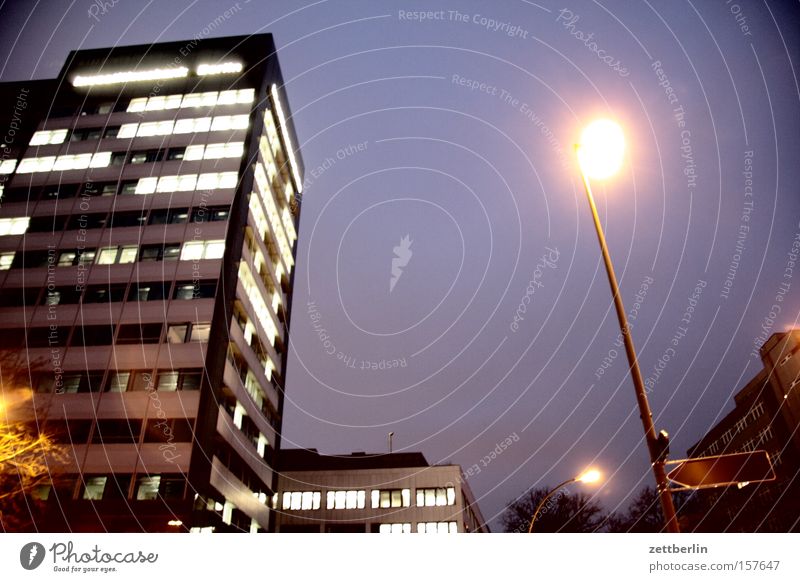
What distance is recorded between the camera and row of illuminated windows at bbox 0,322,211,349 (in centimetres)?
3778

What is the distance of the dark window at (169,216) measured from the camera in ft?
143

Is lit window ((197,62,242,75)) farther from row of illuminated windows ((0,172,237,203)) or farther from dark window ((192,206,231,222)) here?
dark window ((192,206,231,222))

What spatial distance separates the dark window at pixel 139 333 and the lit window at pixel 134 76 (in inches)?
1211

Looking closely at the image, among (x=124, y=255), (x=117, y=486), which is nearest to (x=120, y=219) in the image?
(x=124, y=255)

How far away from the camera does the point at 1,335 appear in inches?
1564

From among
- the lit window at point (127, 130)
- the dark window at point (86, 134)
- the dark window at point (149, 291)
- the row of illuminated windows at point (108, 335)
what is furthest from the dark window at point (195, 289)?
the dark window at point (86, 134)

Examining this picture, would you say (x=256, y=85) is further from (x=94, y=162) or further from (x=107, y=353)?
(x=107, y=353)

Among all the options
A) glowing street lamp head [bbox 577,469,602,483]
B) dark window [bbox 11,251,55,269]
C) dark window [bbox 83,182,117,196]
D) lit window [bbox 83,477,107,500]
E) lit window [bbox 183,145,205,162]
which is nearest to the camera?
glowing street lamp head [bbox 577,469,602,483]

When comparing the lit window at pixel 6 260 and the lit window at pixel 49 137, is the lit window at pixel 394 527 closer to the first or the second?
the lit window at pixel 6 260

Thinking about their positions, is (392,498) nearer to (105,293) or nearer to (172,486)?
(172,486)

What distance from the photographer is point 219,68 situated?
5400 cm

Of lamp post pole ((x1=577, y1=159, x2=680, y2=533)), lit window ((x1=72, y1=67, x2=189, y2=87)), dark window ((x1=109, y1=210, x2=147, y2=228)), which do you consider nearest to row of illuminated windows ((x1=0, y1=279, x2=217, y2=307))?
dark window ((x1=109, y1=210, x2=147, y2=228))

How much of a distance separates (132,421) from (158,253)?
14.6 metres

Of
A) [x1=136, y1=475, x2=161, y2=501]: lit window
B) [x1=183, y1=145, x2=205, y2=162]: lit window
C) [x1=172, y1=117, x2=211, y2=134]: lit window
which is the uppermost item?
[x1=172, y1=117, x2=211, y2=134]: lit window
